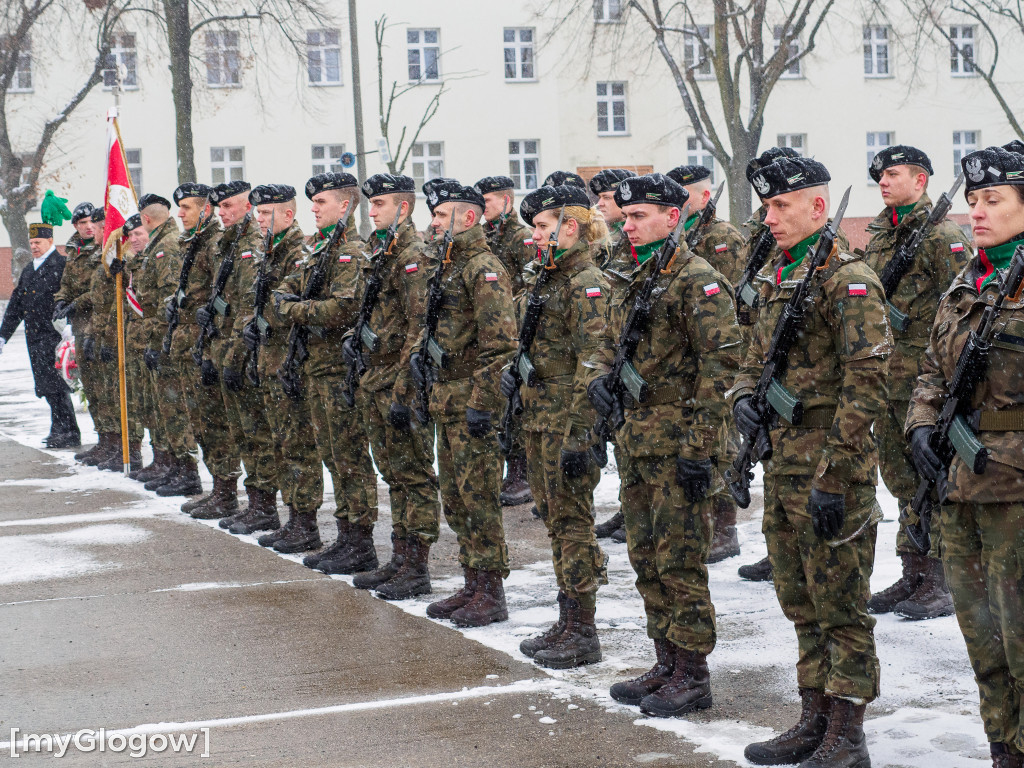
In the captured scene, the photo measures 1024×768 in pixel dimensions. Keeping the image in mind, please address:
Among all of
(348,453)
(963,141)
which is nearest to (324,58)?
(963,141)

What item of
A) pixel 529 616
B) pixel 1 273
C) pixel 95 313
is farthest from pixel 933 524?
pixel 1 273

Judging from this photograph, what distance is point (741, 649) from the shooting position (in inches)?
235

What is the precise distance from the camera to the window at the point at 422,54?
3391 centimetres

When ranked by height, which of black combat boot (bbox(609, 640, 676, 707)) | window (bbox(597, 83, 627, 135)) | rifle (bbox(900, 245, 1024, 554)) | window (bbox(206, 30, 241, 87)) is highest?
window (bbox(206, 30, 241, 87))

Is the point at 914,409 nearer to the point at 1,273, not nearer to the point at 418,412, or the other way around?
the point at 418,412

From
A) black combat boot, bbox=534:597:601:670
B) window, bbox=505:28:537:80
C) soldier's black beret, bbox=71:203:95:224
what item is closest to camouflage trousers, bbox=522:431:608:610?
black combat boot, bbox=534:597:601:670

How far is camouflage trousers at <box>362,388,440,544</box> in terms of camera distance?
7.27 m

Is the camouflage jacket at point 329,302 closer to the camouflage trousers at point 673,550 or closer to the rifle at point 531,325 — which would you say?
the rifle at point 531,325

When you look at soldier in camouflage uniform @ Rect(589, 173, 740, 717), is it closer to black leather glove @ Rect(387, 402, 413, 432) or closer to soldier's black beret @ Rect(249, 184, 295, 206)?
black leather glove @ Rect(387, 402, 413, 432)

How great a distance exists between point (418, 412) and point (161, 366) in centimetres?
441

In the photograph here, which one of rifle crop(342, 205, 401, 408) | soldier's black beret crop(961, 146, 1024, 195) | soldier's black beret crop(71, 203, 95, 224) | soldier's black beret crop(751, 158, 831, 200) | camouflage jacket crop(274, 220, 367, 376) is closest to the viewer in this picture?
soldier's black beret crop(961, 146, 1024, 195)

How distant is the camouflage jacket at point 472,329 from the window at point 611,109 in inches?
1161

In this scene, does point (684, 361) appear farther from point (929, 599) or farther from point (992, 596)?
point (929, 599)

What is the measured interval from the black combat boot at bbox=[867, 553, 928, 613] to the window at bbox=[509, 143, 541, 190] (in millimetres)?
28879
